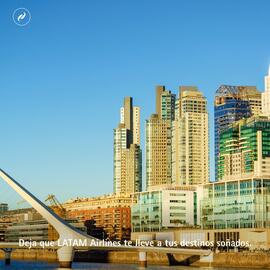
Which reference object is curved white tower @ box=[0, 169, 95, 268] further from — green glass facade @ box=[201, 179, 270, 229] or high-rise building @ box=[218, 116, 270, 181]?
high-rise building @ box=[218, 116, 270, 181]

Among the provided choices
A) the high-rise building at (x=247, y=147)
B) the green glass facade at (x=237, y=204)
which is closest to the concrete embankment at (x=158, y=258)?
the green glass facade at (x=237, y=204)

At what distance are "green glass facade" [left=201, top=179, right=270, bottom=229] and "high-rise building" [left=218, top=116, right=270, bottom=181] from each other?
36.1m

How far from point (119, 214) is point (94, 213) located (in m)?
10.3

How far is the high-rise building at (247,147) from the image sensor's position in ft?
526

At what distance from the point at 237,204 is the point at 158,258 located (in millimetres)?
16664

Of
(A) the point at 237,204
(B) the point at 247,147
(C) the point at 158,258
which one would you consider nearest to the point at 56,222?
(C) the point at 158,258

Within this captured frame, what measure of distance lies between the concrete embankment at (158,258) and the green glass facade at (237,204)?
15478 millimetres

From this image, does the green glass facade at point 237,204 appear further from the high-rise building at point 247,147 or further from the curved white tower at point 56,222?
the curved white tower at point 56,222

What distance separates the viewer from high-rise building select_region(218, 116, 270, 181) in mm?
160250

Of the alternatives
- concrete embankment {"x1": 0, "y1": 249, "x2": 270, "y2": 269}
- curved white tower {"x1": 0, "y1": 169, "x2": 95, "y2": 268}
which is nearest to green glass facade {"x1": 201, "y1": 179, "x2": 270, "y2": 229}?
concrete embankment {"x1": 0, "y1": 249, "x2": 270, "y2": 269}

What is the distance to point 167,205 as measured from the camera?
124625 mm

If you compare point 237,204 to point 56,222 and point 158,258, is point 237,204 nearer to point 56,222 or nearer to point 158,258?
point 158,258

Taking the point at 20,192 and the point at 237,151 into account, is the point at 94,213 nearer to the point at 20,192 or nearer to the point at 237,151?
the point at 237,151

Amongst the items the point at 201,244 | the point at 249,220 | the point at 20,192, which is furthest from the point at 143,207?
the point at 20,192
